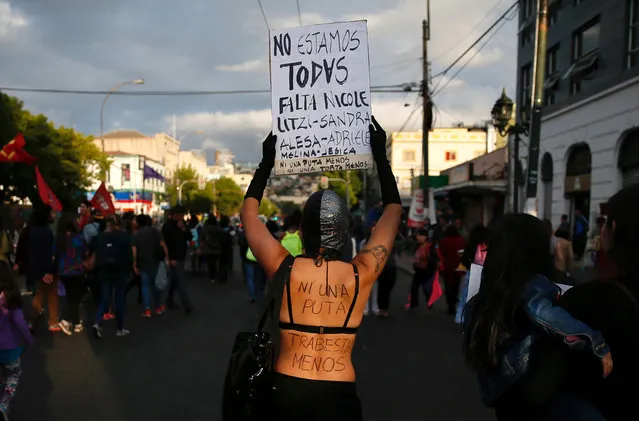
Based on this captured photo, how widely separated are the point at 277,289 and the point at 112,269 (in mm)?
6437

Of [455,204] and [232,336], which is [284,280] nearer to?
[232,336]

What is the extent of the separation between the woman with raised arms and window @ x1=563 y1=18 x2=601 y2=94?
1619 cm

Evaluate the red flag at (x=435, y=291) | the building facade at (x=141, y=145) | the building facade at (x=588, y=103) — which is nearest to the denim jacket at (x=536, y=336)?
the red flag at (x=435, y=291)

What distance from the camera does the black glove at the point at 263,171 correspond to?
2812 millimetres

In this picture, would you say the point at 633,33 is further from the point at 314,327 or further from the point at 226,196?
the point at 226,196

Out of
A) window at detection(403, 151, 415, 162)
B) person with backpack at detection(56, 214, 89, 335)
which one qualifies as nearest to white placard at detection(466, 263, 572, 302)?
person with backpack at detection(56, 214, 89, 335)

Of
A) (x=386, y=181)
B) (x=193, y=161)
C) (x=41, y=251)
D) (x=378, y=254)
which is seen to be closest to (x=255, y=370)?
(x=378, y=254)

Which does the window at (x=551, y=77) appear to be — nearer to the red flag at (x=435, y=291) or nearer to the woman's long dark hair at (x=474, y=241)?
the red flag at (x=435, y=291)

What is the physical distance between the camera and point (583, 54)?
17469mm

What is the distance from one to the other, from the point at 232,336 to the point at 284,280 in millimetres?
6082

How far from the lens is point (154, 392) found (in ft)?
18.4

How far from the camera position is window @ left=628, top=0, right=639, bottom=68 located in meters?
14.6

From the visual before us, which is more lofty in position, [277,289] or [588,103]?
[588,103]

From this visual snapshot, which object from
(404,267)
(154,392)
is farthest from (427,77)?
(154,392)
